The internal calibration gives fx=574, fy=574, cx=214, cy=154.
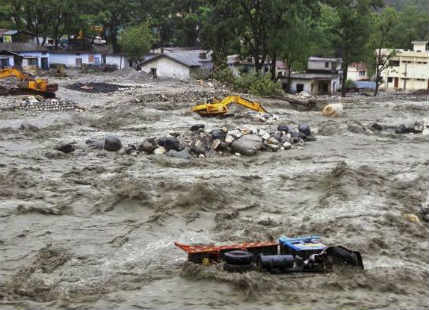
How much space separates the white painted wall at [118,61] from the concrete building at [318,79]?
57.2 feet

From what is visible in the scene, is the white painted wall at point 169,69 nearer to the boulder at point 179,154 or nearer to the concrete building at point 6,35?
the concrete building at point 6,35

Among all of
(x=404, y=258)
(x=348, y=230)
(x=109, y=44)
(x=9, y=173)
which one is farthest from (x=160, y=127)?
(x=109, y=44)

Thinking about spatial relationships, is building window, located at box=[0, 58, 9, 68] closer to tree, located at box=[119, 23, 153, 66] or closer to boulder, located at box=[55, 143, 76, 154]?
tree, located at box=[119, 23, 153, 66]

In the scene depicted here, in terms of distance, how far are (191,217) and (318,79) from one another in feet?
121

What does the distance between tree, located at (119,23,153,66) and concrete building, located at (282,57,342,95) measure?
13941 mm

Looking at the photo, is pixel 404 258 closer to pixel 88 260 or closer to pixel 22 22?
pixel 88 260

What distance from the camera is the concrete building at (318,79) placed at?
1863 inches

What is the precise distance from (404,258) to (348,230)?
1.58m

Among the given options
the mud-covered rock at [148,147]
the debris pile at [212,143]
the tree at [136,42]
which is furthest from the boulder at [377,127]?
the tree at [136,42]

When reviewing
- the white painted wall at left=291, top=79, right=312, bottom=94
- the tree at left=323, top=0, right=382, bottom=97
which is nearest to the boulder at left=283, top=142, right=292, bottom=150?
the tree at left=323, top=0, right=382, bottom=97

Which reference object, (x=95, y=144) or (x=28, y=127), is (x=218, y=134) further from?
(x=28, y=127)

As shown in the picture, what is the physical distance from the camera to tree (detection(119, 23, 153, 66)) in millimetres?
52250

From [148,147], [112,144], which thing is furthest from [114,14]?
[148,147]

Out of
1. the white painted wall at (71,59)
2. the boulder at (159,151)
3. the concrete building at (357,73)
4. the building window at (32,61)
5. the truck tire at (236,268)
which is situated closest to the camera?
the truck tire at (236,268)
